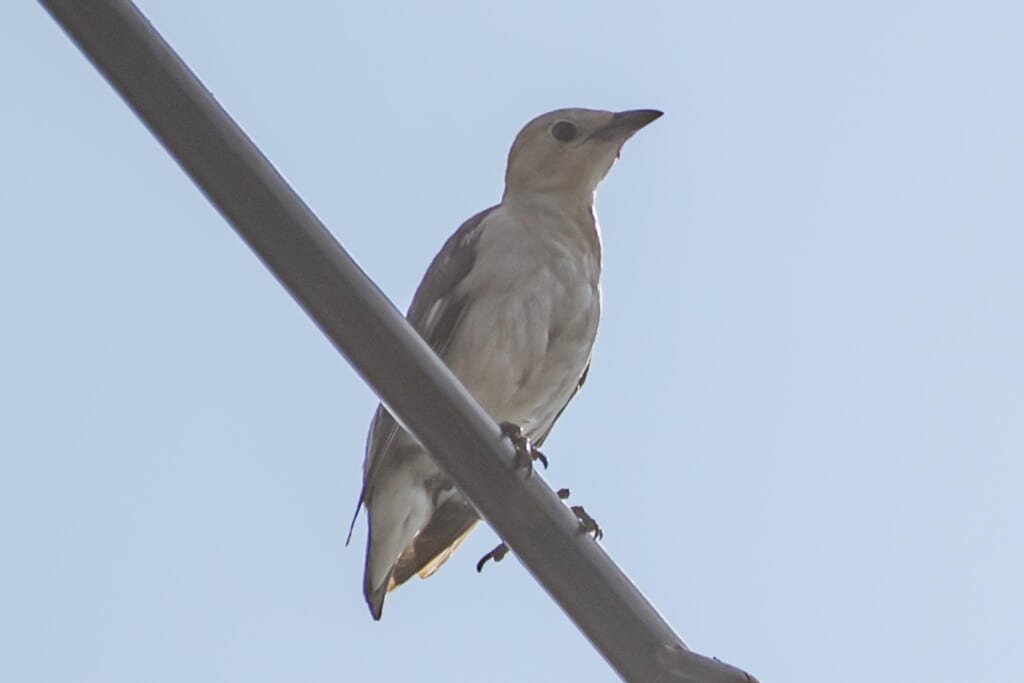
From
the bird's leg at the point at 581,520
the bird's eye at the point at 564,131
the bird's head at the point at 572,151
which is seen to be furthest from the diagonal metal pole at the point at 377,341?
the bird's eye at the point at 564,131

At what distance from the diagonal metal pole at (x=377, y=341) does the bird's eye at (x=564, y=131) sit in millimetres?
4855

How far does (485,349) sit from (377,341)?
12.3ft

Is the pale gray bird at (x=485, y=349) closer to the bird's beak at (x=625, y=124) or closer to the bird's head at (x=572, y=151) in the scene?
the bird's head at (x=572, y=151)

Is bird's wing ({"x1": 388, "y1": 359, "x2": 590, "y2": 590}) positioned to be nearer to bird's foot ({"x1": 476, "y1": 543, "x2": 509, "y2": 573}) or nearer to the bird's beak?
bird's foot ({"x1": 476, "y1": 543, "x2": 509, "y2": 573})

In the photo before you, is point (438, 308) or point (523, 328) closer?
point (523, 328)

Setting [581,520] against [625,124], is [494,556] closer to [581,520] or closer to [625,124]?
[581,520]

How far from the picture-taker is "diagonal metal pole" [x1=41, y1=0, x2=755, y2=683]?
119 inches

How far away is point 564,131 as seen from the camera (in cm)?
824

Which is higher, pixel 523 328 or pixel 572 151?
pixel 572 151

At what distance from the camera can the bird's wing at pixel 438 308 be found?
6.98m

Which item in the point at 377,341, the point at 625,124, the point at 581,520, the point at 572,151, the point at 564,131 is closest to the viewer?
the point at 377,341

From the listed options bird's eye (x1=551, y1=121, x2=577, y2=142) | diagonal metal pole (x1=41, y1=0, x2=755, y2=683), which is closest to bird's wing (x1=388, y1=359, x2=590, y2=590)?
bird's eye (x1=551, y1=121, x2=577, y2=142)

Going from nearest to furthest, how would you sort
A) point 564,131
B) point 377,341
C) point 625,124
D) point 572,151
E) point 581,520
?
point 377,341
point 581,520
point 625,124
point 572,151
point 564,131

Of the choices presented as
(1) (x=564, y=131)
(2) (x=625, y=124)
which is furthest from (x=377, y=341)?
(1) (x=564, y=131)
